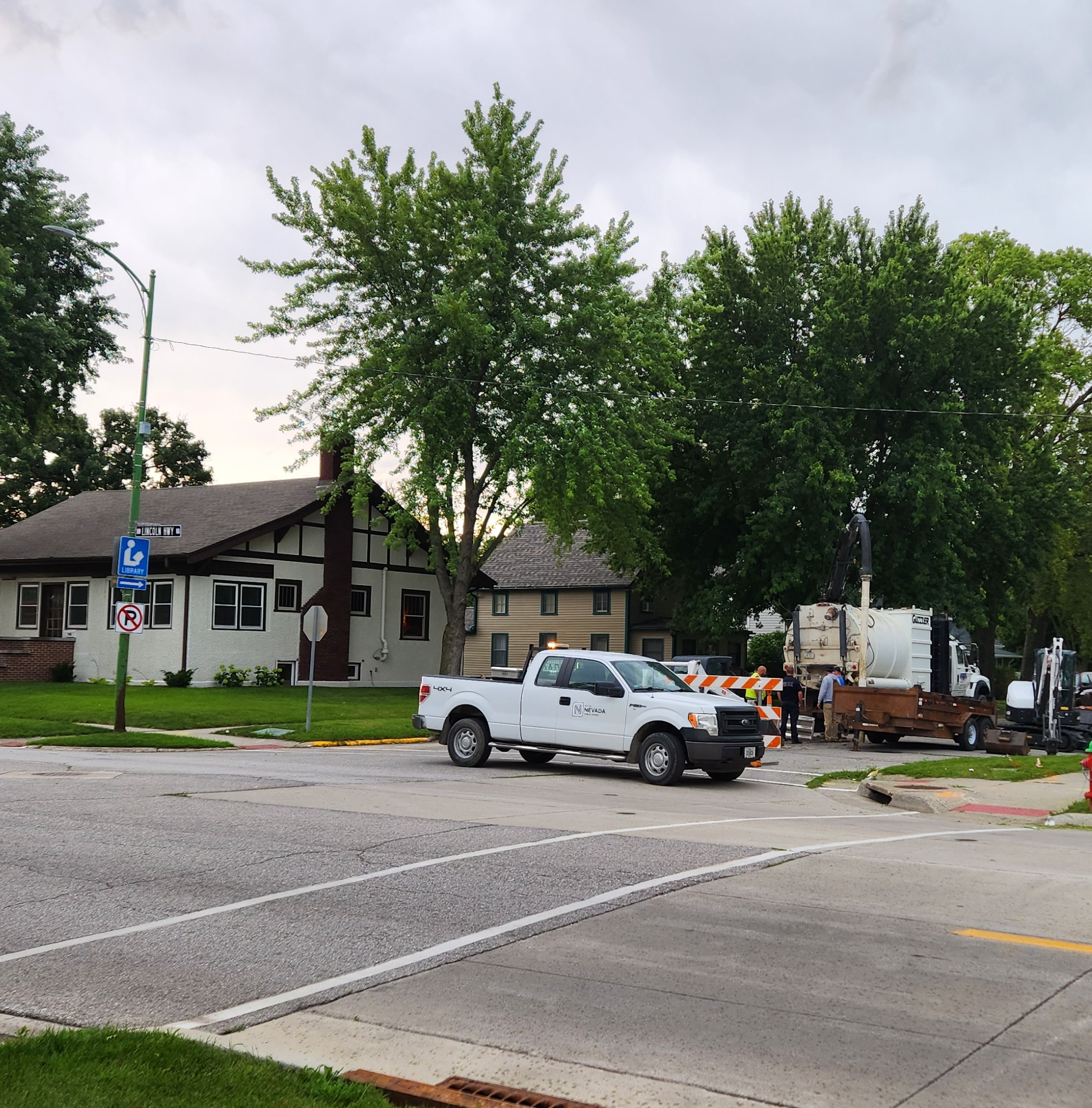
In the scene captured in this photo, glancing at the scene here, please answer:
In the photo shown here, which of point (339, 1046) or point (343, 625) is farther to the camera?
point (343, 625)

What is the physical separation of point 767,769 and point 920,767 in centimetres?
279

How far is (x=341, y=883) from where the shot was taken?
364 inches

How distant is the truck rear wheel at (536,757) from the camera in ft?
65.4

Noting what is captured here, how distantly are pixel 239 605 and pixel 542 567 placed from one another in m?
21.7

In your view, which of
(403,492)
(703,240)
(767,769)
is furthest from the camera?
(703,240)

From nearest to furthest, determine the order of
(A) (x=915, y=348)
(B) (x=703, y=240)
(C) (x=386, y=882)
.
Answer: (C) (x=386, y=882) → (A) (x=915, y=348) → (B) (x=703, y=240)

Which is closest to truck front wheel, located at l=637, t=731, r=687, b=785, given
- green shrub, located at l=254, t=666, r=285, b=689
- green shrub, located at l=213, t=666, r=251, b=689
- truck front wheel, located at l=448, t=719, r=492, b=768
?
truck front wheel, located at l=448, t=719, r=492, b=768

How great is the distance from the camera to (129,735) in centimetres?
2348

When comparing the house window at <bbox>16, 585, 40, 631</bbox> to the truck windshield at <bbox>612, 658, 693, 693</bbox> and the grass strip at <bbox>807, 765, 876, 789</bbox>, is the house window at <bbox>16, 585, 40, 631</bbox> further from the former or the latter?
the grass strip at <bbox>807, 765, 876, 789</bbox>

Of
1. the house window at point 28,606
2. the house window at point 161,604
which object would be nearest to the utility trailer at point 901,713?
the house window at point 161,604

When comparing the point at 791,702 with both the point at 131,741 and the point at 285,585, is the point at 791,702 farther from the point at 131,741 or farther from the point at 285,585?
the point at 285,585

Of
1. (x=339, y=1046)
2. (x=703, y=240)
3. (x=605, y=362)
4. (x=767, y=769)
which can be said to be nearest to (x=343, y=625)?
(x=605, y=362)

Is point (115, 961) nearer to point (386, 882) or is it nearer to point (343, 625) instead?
point (386, 882)

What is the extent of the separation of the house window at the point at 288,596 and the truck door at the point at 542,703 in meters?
23.2
